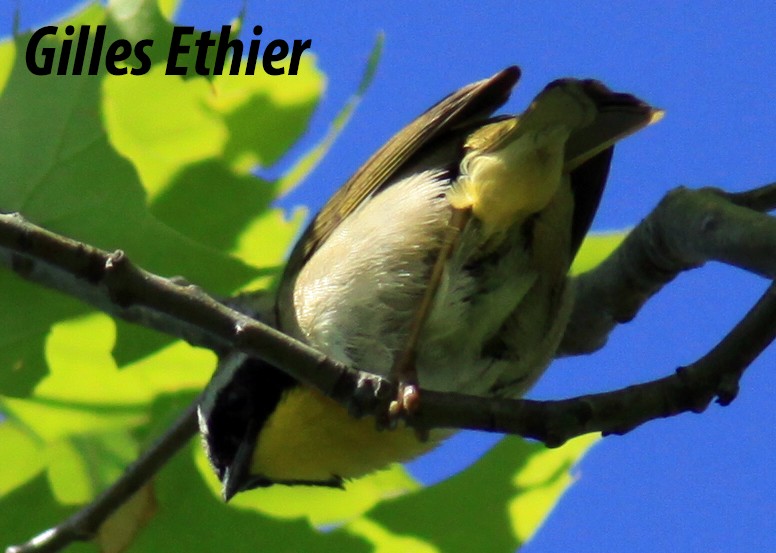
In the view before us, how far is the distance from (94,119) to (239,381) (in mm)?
726

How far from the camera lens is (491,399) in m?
2.04

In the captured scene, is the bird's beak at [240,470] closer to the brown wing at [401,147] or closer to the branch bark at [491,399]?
the branch bark at [491,399]

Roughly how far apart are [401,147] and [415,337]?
2.55 feet

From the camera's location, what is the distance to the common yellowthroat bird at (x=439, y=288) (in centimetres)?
273

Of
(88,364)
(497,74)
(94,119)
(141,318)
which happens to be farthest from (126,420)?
(497,74)

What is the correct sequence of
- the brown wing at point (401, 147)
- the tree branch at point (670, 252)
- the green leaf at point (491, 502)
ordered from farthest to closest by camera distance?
the brown wing at point (401, 147) → the green leaf at point (491, 502) → the tree branch at point (670, 252)

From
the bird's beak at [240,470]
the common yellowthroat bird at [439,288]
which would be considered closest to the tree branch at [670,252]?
the common yellowthroat bird at [439,288]

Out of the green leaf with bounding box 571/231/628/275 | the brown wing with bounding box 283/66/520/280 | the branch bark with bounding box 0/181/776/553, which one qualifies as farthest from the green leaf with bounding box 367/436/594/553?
the brown wing with bounding box 283/66/520/280

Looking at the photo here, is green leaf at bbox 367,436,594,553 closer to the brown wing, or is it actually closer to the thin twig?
the thin twig

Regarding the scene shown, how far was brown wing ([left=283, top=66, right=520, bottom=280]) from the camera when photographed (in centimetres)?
306

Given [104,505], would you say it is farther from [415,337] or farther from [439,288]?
[439,288]

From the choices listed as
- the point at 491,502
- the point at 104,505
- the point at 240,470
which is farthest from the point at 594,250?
the point at 104,505

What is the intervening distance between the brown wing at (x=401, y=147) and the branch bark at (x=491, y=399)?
729mm

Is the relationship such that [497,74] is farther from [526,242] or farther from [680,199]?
[680,199]
